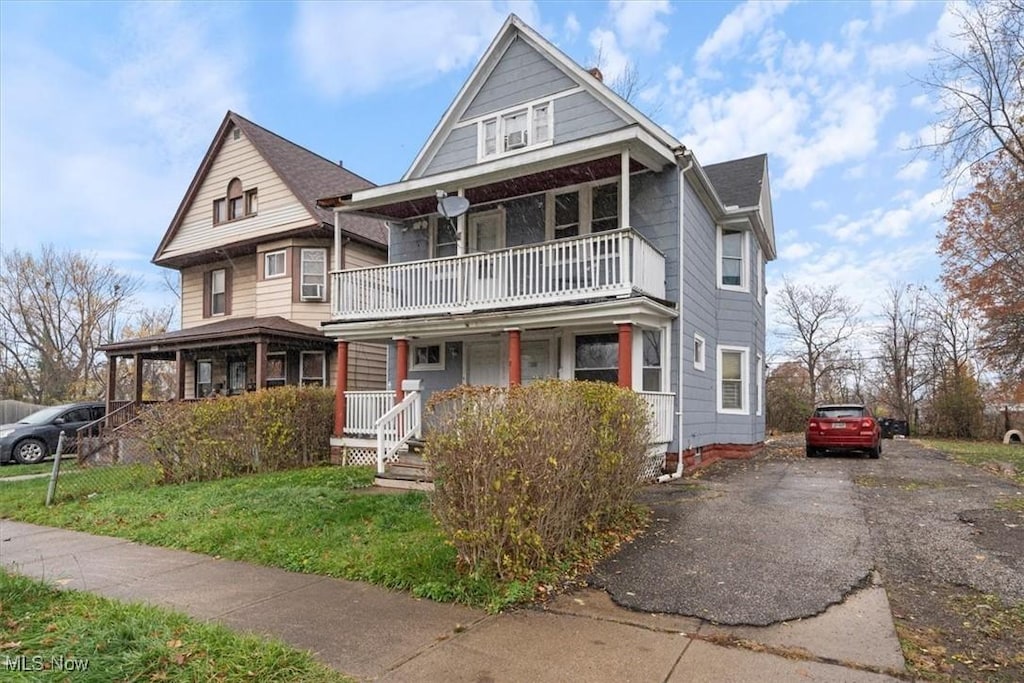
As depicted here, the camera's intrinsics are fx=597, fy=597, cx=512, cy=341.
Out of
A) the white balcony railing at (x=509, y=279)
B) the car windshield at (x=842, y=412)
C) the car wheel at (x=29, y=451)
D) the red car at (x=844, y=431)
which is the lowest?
the car wheel at (x=29, y=451)

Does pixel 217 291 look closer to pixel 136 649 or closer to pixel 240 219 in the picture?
pixel 240 219

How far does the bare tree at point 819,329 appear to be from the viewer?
133 ft

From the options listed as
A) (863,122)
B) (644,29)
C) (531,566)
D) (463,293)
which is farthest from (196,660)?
(644,29)

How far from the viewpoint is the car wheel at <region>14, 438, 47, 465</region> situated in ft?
52.7

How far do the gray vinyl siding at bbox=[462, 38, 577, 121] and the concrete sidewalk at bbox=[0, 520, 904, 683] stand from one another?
11128mm

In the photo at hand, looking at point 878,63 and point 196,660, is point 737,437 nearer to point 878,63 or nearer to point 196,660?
point 878,63

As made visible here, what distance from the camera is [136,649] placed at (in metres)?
3.68

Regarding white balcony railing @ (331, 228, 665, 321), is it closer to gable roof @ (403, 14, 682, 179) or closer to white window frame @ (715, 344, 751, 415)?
gable roof @ (403, 14, 682, 179)

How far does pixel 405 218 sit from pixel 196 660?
11.9 metres

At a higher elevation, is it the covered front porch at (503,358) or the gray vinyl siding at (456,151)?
the gray vinyl siding at (456,151)

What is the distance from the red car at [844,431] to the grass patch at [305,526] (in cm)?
957

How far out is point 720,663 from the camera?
356 cm

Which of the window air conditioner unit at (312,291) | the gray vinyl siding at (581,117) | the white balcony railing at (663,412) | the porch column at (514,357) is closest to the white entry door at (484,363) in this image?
the porch column at (514,357)

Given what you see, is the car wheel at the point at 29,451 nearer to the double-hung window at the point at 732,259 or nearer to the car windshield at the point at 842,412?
the double-hung window at the point at 732,259
